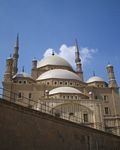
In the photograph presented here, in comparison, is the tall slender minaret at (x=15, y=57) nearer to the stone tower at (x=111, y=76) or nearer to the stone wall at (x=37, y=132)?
the stone tower at (x=111, y=76)

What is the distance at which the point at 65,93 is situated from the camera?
28.5 meters

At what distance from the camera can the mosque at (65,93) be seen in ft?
85.5

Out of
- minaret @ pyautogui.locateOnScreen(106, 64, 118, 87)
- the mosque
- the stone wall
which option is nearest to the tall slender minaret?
the mosque

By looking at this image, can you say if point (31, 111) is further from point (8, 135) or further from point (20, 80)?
point (20, 80)

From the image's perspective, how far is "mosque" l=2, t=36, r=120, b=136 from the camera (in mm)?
26062

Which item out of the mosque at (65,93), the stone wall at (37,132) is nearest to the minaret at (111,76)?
the mosque at (65,93)

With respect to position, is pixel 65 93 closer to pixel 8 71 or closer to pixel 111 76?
pixel 8 71

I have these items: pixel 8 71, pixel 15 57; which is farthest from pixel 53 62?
pixel 8 71

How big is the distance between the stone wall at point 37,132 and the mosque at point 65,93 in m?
6.36

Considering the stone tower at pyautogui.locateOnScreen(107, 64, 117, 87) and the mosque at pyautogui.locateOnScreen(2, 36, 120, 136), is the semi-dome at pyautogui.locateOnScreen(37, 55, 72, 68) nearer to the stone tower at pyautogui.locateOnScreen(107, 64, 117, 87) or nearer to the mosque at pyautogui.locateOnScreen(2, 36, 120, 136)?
the mosque at pyautogui.locateOnScreen(2, 36, 120, 136)

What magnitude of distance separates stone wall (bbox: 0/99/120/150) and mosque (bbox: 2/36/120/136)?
6.36m

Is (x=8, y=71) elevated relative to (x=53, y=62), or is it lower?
lower

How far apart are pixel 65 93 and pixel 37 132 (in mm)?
16911

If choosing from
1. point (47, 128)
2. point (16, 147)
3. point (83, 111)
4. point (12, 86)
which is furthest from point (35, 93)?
point (16, 147)
